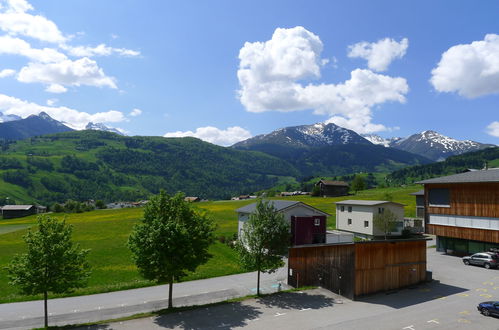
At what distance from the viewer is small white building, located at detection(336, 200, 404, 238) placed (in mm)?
60656

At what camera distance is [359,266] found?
95.5ft

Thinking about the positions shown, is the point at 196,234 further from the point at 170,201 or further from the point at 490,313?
the point at 490,313

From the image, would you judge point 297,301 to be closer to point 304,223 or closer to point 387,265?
point 387,265

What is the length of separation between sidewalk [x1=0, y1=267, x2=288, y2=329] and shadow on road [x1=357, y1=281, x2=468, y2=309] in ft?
31.3

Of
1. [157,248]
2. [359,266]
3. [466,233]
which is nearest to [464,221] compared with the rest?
[466,233]

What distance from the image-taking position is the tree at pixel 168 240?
2531 cm

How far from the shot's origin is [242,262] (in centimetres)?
3073

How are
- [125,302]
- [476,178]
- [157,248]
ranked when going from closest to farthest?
[157,248] < [125,302] < [476,178]

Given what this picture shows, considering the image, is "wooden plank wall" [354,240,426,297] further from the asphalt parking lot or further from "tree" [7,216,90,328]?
"tree" [7,216,90,328]

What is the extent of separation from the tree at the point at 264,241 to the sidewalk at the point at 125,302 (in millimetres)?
3559

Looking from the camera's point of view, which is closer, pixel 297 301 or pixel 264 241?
pixel 297 301

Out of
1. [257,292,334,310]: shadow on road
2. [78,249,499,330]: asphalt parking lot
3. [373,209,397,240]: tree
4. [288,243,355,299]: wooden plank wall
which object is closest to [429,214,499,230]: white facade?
[78,249,499,330]: asphalt parking lot

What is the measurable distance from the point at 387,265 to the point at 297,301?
9057mm

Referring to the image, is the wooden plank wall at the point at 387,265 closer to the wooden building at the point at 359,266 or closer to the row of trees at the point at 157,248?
the wooden building at the point at 359,266
